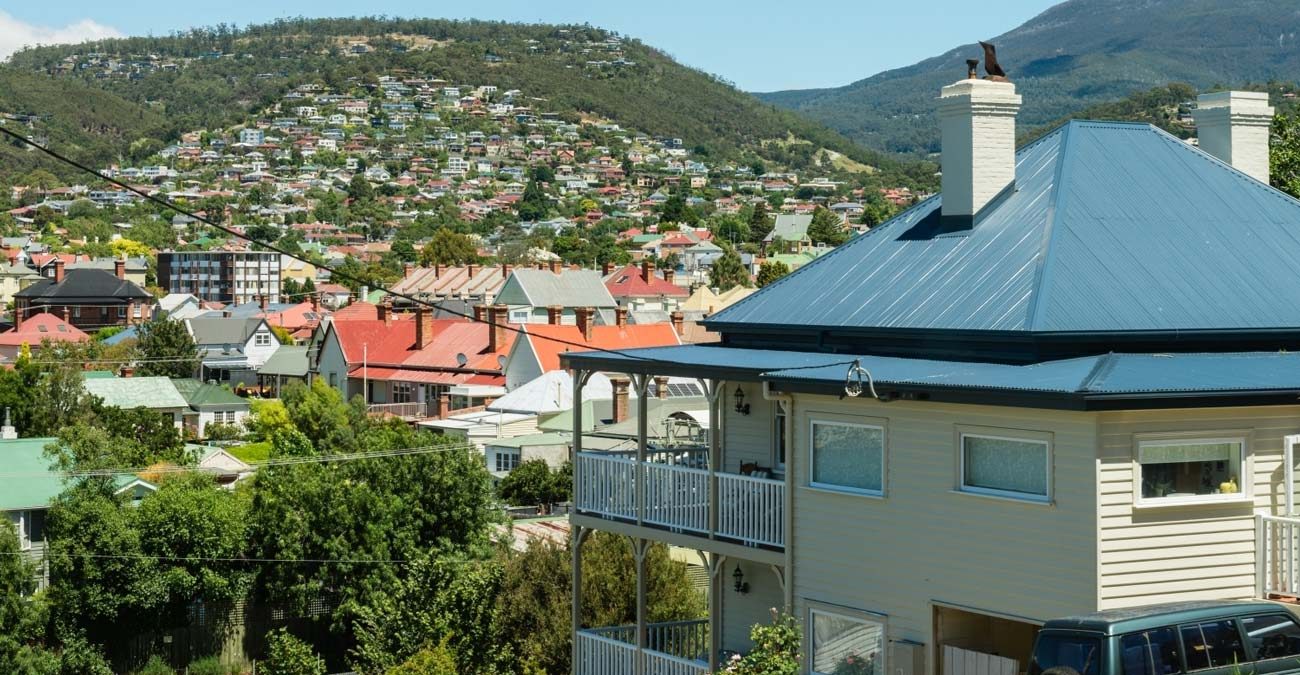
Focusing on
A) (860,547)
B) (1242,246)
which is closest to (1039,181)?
(1242,246)

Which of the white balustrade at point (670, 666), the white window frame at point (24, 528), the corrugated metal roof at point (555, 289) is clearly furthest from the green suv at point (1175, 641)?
the corrugated metal roof at point (555, 289)

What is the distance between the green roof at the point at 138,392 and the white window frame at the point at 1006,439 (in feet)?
208

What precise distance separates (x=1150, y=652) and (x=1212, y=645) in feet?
2.23

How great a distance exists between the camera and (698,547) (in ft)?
65.3

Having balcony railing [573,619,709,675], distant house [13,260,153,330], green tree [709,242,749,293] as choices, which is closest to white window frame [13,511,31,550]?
balcony railing [573,619,709,675]

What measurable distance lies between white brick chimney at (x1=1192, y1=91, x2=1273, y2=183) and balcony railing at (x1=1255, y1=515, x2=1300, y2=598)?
6.53 meters

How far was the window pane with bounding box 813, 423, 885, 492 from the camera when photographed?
17219 millimetres

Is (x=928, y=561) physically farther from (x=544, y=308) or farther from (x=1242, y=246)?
(x=544, y=308)

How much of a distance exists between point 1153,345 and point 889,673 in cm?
413

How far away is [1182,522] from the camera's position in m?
15.3

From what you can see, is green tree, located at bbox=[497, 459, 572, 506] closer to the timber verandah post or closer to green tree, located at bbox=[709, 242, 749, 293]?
the timber verandah post

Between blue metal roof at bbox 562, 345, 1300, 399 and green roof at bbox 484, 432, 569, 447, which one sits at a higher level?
blue metal roof at bbox 562, 345, 1300, 399

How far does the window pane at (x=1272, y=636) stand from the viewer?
13.7m

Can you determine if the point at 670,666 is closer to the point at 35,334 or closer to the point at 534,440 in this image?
the point at 534,440
